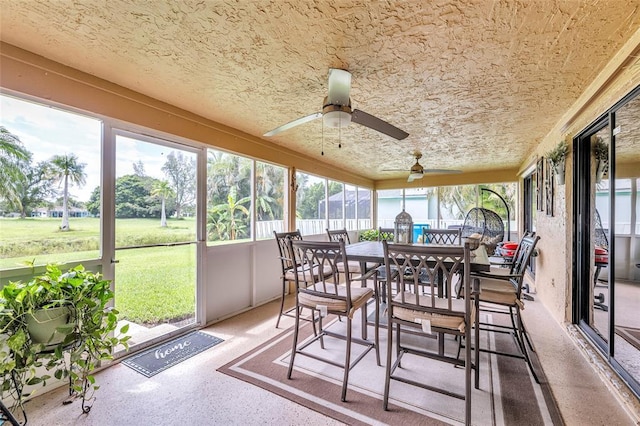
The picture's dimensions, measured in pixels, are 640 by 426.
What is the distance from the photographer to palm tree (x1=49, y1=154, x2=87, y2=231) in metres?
2.15

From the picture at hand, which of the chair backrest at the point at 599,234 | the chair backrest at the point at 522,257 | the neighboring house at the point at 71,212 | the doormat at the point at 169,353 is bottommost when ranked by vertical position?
the doormat at the point at 169,353

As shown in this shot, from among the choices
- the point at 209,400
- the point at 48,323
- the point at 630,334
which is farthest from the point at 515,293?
the point at 48,323

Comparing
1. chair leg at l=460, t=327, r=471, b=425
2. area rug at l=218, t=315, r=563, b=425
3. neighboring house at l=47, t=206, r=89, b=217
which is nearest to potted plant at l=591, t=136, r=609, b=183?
area rug at l=218, t=315, r=563, b=425

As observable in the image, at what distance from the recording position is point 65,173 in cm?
220

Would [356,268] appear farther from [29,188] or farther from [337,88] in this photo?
[29,188]

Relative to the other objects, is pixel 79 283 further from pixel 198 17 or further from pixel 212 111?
pixel 212 111

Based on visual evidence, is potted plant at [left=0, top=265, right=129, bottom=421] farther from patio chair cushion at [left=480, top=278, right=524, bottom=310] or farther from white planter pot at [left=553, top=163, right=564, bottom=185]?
white planter pot at [left=553, top=163, right=564, bottom=185]

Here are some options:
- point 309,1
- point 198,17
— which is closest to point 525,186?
point 309,1

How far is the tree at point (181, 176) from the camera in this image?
297 cm

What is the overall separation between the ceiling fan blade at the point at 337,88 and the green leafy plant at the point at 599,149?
95.2 inches

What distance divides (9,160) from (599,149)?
485 cm

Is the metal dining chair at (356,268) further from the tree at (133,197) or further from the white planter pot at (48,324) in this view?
the tree at (133,197)

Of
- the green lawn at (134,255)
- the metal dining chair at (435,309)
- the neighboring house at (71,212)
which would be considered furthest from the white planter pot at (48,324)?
the metal dining chair at (435,309)

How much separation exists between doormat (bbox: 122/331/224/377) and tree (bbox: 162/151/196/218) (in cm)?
131
